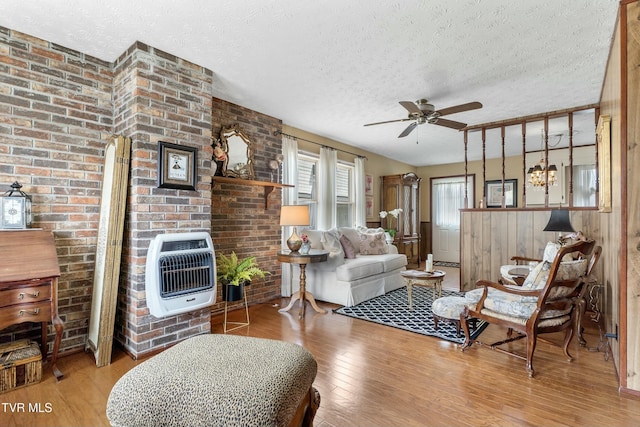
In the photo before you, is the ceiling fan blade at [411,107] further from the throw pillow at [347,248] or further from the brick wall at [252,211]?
the throw pillow at [347,248]

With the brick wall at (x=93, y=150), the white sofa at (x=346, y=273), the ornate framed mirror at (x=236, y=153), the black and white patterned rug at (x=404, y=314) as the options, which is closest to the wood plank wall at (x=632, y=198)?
the black and white patterned rug at (x=404, y=314)

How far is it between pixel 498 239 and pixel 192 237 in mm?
4116

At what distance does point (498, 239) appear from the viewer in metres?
4.68

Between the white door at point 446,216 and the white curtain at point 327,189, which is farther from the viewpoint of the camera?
the white door at point 446,216

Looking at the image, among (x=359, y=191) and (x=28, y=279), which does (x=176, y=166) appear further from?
A: (x=359, y=191)

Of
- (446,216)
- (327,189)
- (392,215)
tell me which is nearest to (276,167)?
(327,189)

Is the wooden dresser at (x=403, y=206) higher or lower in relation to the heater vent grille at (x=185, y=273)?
higher

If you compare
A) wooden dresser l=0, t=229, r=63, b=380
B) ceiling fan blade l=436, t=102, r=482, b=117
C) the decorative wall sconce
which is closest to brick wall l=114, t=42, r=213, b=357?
wooden dresser l=0, t=229, r=63, b=380

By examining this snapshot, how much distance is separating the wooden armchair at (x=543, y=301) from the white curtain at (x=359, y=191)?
11.7ft

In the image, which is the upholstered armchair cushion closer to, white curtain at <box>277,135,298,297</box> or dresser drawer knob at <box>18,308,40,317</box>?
white curtain at <box>277,135,298,297</box>

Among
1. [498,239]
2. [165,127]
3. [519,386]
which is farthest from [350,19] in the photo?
[498,239]

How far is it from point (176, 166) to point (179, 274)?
926 millimetres

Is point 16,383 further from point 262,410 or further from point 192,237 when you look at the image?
point 262,410

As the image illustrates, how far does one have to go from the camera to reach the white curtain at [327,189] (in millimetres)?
5352
